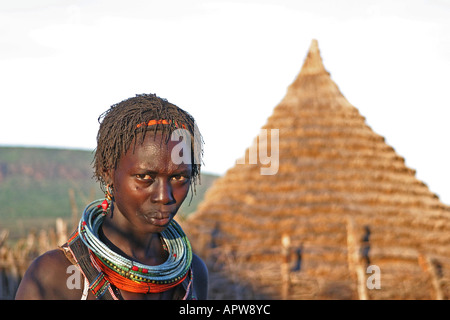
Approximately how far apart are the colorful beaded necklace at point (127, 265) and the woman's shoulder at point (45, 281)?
0.12 meters

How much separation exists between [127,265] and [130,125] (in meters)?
0.49

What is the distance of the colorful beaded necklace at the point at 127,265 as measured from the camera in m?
2.15

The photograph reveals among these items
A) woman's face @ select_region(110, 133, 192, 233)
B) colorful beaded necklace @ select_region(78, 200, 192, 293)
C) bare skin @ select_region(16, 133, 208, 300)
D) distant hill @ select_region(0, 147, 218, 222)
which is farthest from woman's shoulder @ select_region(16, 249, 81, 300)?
distant hill @ select_region(0, 147, 218, 222)

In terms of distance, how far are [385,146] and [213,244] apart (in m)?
3.40

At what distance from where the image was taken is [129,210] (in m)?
2.17

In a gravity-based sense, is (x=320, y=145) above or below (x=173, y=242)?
above

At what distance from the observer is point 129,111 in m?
2.18

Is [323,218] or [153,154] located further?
[323,218]

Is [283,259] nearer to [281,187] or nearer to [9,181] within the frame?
[281,187]

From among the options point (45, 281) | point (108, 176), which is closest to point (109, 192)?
point (108, 176)

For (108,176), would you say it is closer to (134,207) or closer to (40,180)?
(134,207)

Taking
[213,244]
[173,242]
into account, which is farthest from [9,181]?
[173,242]

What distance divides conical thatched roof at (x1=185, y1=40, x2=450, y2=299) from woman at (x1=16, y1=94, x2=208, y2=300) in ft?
22.7

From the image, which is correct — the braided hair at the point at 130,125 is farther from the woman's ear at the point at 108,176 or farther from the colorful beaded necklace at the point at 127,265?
the colorful beaded necklace at the point at 127,265
